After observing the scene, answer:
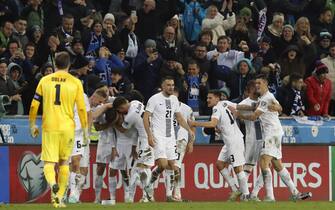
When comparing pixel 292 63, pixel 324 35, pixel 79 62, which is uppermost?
pixel 324 35

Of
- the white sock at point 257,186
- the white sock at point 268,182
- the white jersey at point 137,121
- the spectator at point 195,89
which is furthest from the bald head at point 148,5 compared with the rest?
the white sock at point 268,182

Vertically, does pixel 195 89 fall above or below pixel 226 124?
above

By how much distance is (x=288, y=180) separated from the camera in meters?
24.9

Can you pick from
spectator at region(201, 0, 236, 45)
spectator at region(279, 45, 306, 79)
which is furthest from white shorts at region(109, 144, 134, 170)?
spectator at region(201, 0, 236, 45)

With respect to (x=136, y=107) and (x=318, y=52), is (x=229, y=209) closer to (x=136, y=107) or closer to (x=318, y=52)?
(x=136, y=107)

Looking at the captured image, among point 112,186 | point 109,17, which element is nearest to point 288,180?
point 112,186

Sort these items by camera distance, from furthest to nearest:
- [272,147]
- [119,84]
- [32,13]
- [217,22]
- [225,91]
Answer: [217,22]
[32,13]
[225,91]
[119,84]
[272,147]

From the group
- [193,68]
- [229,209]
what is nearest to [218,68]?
[193,68]

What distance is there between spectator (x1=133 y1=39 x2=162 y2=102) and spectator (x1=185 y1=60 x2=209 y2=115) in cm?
68

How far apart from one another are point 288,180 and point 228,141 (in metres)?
1.56

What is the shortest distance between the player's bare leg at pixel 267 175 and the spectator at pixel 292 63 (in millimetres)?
5049

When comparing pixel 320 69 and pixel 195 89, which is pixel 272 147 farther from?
pixel 320 69

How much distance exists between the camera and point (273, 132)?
25016 millimetres

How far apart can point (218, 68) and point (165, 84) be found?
428 centimetres
